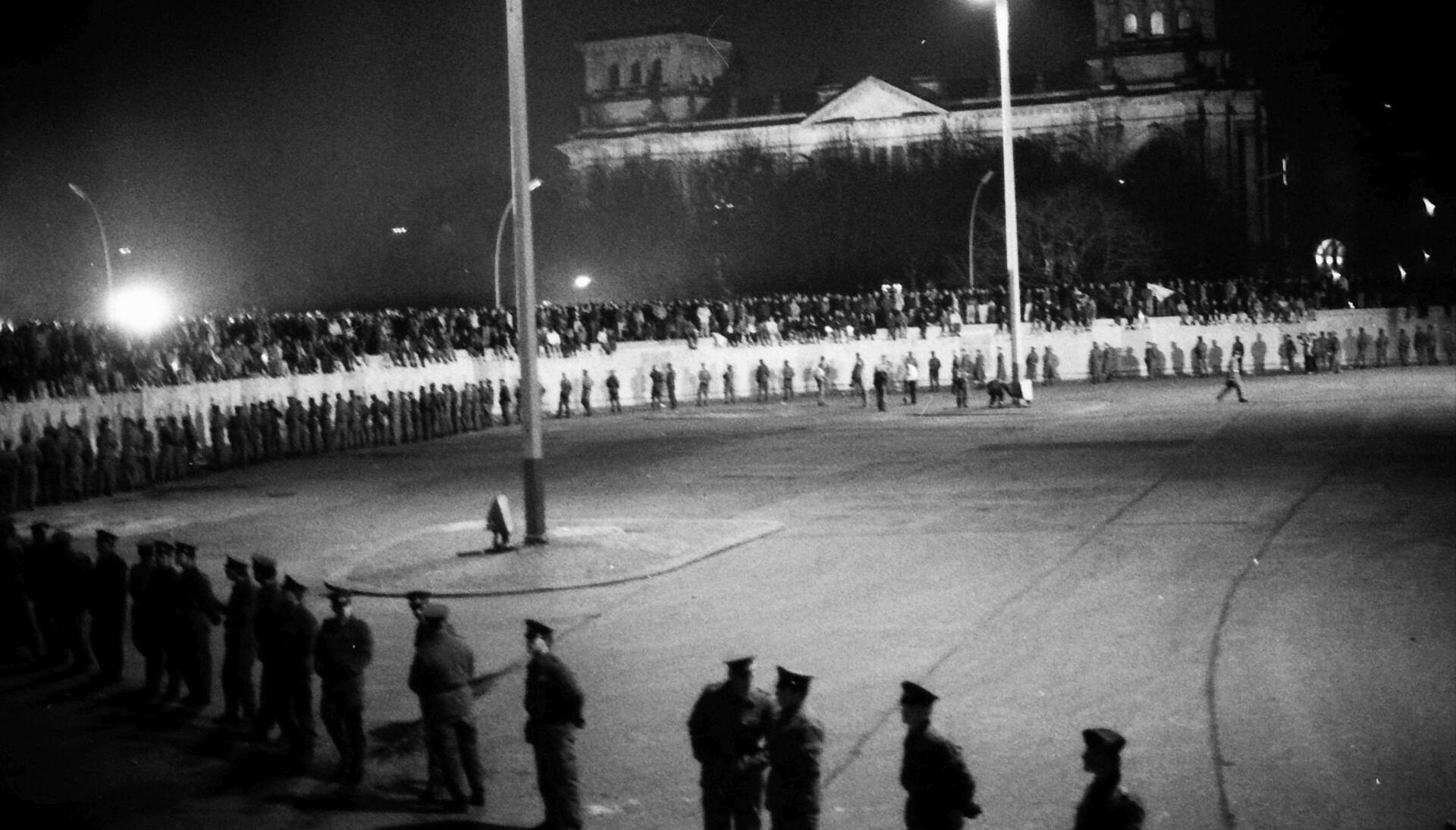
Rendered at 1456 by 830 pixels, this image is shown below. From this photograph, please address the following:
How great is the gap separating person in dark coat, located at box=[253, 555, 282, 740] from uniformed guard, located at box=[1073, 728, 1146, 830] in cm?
682

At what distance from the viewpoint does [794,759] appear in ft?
28.8

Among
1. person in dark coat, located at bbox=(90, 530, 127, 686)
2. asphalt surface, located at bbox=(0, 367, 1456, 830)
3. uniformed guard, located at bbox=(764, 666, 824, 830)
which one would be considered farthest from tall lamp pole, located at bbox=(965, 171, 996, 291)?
uniformed guard, located at bbox=(764, 666, 824, 830)

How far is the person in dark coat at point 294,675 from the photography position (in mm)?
12016

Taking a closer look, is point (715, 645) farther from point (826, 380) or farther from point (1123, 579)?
point (826, 380)

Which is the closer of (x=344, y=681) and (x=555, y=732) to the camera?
Result: (x=555, y=732)

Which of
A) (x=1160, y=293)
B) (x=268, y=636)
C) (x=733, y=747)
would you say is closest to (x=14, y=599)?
(x=268, y=636)

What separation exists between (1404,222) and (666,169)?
55.6m

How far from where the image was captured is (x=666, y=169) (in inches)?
5079

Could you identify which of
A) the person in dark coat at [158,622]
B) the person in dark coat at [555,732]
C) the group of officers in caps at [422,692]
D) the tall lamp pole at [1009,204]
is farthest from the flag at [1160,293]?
the person in dark coat at [555,732]

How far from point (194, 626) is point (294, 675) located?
2.05 m

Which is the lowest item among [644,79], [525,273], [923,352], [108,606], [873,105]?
[108,606]

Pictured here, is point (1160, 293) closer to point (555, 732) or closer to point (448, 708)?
point (448, 708)

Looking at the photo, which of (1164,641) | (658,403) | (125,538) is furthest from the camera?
(658,403)

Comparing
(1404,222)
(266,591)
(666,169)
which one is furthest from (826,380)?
(666,169)
